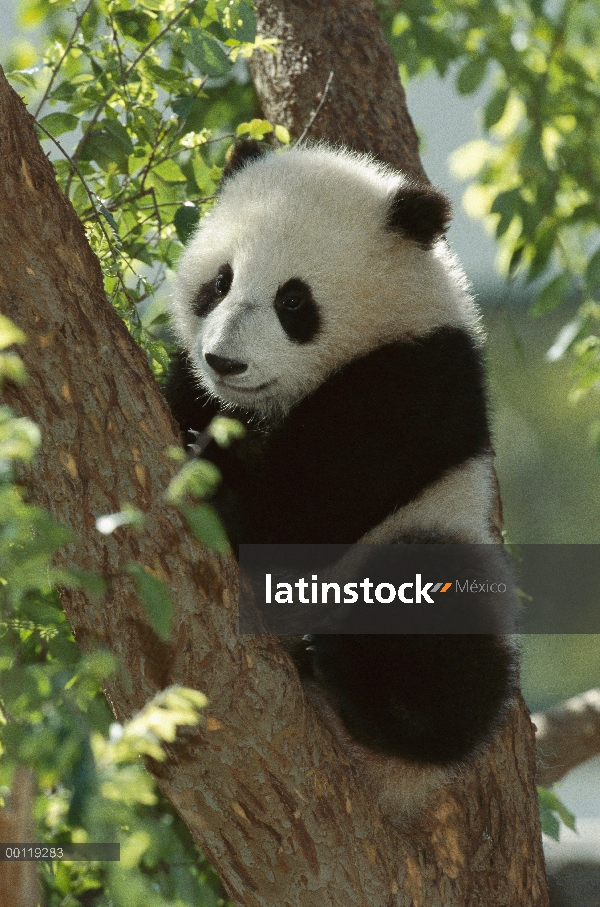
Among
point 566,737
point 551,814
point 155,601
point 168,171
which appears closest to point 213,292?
point 168,171

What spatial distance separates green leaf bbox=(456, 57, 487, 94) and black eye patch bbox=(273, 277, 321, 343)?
1.94m

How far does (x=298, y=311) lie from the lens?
9.10ft

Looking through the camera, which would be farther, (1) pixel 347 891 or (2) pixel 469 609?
(2) pixel 469 609

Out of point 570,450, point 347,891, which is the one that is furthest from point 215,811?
point 570,450

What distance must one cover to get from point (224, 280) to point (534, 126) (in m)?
2.44

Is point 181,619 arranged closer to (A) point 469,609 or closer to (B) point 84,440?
(B) point 84,440

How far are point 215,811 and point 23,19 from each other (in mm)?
2741

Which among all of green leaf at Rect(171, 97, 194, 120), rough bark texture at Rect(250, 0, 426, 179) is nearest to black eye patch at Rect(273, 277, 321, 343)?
green leaf at Rect(171, 97, 194, 120)

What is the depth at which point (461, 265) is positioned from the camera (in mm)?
3207

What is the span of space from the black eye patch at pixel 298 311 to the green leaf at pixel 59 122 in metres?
0.93

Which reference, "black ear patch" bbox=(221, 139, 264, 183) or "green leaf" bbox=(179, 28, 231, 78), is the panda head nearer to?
"black ear patch" bbox=(221, 139, 264, 183)

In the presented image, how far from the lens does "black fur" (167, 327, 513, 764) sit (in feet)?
8.20

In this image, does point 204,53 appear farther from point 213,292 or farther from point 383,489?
point 383,489

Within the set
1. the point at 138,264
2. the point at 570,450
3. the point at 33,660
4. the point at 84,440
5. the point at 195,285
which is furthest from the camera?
the point at 570,450
